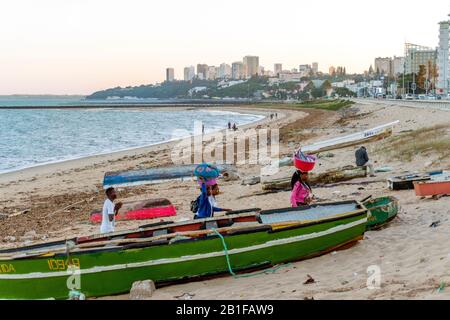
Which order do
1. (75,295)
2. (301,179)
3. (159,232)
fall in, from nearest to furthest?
(75,295) → (159,232) → (301,179)

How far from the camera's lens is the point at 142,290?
26.2 feet

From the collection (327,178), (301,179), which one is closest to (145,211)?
(327,178)

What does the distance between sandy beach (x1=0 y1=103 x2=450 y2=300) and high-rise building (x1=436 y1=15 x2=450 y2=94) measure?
97143 millimetres

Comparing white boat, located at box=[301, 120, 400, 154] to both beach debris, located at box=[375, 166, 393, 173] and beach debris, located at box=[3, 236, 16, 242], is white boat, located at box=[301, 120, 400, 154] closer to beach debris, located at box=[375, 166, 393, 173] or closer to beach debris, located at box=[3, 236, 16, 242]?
beach debris, located at box=[375, 166, 393, 173]

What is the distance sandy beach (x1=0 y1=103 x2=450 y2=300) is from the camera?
727 cm

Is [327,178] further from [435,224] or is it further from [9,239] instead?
[9,239]

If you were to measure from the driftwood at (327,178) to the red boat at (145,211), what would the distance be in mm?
3235

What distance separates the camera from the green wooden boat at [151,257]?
26.5 feet

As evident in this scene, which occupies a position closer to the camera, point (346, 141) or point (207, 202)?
point (207, 202)

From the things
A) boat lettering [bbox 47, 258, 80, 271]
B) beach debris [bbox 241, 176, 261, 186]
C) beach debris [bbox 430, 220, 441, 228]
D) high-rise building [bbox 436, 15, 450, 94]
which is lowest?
beach debris [bbox 241, 176, 261, 186]

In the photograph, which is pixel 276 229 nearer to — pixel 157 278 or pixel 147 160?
pixel 157 278

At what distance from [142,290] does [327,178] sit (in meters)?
9.58

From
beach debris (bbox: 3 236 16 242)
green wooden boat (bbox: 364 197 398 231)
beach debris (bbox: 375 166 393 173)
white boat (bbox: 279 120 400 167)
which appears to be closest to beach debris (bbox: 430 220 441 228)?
green wooden boat (bbox: 364 197 398 231)

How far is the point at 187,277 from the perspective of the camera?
8.30 meters
